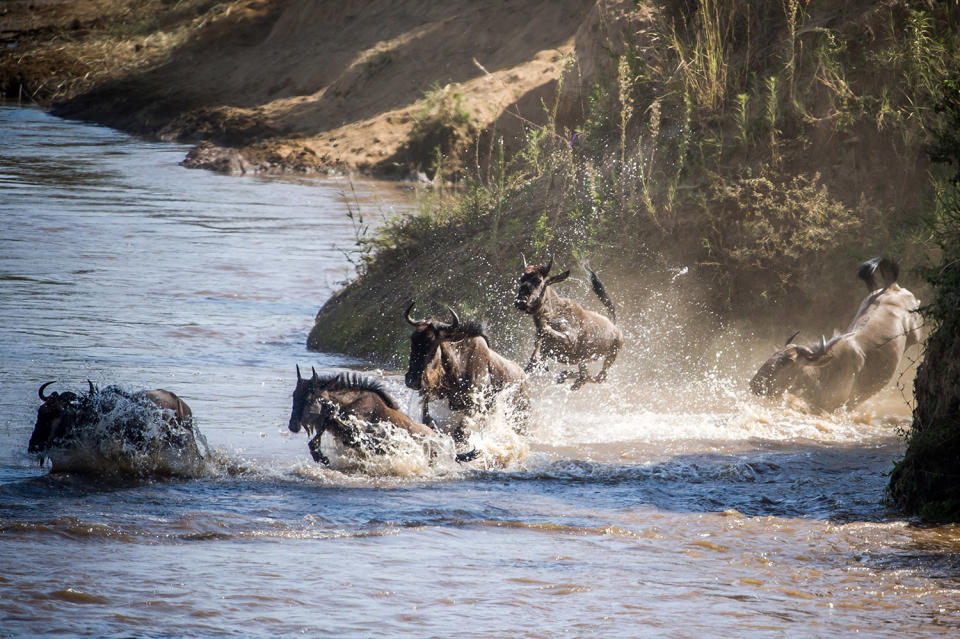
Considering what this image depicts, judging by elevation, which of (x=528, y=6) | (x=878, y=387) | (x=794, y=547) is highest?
(x=528, y=6)

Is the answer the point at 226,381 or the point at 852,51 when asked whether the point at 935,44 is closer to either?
the point at 852,51

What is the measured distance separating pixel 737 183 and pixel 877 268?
5.89ft

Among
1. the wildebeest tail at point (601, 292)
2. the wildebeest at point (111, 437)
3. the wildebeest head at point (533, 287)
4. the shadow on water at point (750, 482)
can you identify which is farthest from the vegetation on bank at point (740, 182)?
the wildebeest at point (111, 437)

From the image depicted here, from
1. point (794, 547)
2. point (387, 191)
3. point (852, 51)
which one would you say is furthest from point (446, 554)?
point (387, 191)

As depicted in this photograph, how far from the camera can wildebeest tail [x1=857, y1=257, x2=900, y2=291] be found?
34.0 feet

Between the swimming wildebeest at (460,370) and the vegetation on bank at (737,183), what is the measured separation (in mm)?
2908

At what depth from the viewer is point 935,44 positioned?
445 inches

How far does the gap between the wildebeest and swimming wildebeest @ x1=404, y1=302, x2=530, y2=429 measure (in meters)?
1.69

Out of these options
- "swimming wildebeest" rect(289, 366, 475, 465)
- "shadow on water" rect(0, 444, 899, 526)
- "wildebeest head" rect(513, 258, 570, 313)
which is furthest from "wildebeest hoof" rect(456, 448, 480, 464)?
"wildebeest head" rect(513, 258, 570, 313)

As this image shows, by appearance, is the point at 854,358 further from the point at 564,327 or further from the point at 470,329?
the point at 470,329

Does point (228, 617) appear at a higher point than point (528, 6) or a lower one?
lower

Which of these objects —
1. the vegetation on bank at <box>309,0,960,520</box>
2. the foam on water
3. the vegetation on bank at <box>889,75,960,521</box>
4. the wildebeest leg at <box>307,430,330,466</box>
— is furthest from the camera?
the vegetation on bank at <box>309,0,960,520</box>

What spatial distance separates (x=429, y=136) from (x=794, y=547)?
20107 mm

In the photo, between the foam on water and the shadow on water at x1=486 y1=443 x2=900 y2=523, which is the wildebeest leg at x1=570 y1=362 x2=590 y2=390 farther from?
the foam on water
